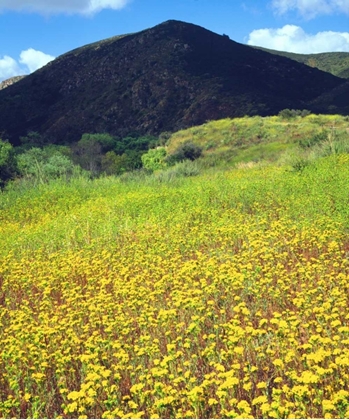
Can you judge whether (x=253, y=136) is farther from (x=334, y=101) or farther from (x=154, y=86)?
(x=154, y=86)

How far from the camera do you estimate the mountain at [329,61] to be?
319ft

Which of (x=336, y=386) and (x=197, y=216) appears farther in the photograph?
(x=197, y=216)

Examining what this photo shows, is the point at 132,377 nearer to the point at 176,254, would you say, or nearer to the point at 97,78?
the point at 176,254

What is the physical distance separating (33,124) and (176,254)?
3005 inches

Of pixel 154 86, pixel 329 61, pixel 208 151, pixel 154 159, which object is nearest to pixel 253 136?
pixel 208 151

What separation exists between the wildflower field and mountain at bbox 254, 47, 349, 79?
87.2 metres

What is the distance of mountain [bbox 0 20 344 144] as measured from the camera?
6919cm

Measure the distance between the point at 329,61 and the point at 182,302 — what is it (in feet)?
369

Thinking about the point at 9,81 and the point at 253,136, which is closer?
the point at 253,136

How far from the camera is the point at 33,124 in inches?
3130

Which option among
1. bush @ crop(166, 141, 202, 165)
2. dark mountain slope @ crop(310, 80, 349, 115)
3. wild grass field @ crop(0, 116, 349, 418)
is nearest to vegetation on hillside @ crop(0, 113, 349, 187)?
bush @ crop(166, 141, 202, 165)

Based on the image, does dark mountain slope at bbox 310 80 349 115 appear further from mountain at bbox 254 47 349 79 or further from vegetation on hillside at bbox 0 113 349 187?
mountain at bbox 254 47 349 79

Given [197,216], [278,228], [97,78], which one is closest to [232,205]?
[197,216]

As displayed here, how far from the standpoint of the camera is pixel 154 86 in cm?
7831
